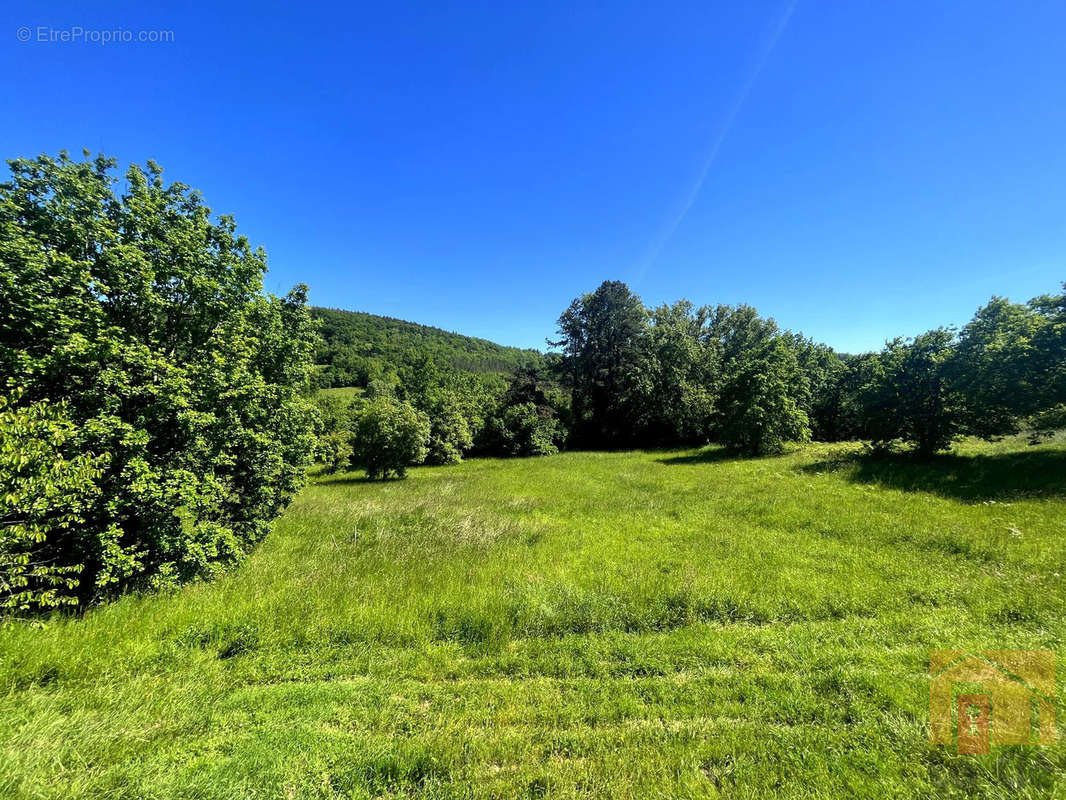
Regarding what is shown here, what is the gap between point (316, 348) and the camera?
10.3 meters

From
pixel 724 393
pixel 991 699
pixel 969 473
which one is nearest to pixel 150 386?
pixel 991 699

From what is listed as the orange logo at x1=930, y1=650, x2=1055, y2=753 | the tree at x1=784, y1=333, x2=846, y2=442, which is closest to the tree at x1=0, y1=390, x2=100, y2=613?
the orange logo at x1=930, y1=650, x2=1055, y2=753

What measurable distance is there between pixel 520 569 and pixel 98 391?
28.6 feet

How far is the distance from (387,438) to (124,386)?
19.9 metres

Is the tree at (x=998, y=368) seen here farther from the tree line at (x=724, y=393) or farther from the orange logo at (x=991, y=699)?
the orange logo at (x=991, y=699)

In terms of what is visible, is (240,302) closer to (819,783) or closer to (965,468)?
(819,783)

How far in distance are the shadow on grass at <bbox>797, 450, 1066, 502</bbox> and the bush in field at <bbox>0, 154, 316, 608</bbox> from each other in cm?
2192

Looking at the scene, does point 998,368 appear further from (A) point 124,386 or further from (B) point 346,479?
(B) point 346,479

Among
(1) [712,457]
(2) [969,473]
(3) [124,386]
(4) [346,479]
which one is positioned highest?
(3) [124,386]

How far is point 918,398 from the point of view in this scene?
18531 mm

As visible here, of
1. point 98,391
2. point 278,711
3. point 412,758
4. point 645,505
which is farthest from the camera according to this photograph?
point 645,505

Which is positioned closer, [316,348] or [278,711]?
[278,711]

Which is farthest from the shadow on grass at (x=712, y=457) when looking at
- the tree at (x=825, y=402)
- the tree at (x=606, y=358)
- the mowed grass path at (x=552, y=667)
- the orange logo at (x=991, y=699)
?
the orange logo at (x=991, y=699)

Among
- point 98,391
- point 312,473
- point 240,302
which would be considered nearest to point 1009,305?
point 240,302
